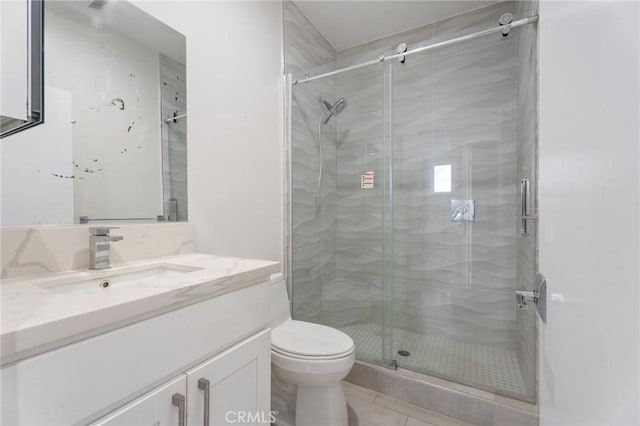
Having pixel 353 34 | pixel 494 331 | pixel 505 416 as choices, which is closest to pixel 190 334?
pixel 505 416

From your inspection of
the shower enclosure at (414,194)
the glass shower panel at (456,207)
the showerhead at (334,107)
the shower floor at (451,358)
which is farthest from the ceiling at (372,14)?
the shower floor at (451,358)

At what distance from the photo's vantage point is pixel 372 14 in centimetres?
219

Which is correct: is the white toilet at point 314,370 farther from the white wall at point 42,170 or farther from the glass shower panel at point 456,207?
the white wall at point 42,170

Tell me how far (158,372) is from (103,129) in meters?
0.94

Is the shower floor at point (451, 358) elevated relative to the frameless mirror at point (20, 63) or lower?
lower

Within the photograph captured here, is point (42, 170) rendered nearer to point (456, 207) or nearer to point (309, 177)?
point (309, 177)

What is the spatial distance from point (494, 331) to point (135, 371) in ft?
7.35

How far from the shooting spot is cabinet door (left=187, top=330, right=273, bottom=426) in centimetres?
76

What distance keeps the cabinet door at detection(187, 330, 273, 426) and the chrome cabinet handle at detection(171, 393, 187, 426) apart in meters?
0.02

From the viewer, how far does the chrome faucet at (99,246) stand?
983 millimetres

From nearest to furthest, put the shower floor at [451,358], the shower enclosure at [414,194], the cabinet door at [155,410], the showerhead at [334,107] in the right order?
the cabinet door at [155,410] < the shower floor at [451,358] < the shower enclosure at [414,194] < the showerhead at [334,107]

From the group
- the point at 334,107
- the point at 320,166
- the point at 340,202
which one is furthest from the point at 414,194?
the point at 334,107

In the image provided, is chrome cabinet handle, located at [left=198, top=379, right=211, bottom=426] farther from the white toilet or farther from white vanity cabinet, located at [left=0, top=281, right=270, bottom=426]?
the white toilet

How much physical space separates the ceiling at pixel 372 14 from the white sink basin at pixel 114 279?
2.02 m
